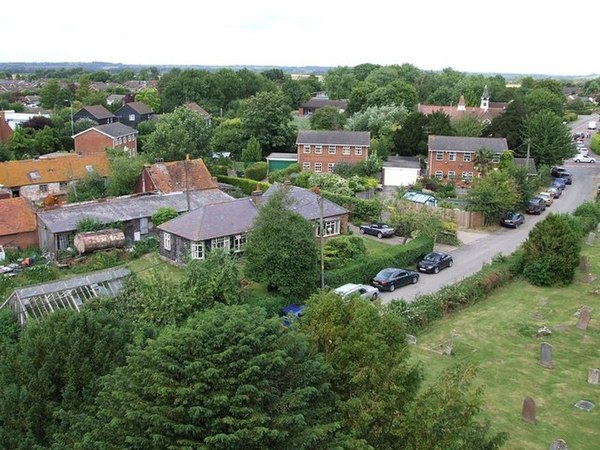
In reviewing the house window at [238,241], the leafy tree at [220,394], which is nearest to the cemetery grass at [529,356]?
the leafy tree at [220,394]

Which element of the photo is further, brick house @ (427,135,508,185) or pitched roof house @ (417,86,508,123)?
pitched roof house @ (417,86,508,123)

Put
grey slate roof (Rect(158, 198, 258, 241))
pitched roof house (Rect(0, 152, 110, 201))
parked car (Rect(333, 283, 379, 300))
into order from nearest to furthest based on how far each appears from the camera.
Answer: parked car (Rect(333, 283, 379, 300))
grey slate roof (Rect(158, 198, 258, 241))
pitched roof house (Rect(0, 152, 110, 201))

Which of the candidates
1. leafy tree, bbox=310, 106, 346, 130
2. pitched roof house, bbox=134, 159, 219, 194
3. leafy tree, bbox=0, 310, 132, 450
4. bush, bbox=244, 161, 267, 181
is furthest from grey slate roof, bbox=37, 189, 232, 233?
leafy tree, bbox=310, 106, 346, 130

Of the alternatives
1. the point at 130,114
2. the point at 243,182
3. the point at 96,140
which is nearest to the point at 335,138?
the point at 243,182

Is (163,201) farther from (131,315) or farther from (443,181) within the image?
(443,181)

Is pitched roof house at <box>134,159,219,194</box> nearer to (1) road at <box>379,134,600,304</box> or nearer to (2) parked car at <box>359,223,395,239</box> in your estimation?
(2) parked car at <box>359,223,395,239</box>

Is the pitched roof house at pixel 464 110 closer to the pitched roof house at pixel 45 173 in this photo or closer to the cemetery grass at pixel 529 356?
the pitched roof house at pixel 45 173
